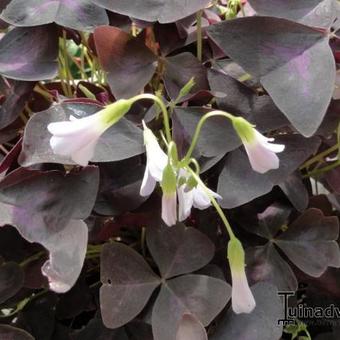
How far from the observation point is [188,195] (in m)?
0.44

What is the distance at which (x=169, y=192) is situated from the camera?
41cm

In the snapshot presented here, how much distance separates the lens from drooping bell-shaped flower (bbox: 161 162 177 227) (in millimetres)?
403

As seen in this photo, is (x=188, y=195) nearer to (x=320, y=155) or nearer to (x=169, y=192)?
(x=169, y=192)

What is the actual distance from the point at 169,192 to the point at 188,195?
1.3 inches

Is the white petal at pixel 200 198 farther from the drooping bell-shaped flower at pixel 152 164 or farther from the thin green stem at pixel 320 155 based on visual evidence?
the thin green stem at pixel 320 155

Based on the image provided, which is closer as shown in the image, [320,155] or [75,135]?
[75,135]

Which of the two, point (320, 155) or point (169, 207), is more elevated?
point (169, 207)

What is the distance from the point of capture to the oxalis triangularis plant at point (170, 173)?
45 cm

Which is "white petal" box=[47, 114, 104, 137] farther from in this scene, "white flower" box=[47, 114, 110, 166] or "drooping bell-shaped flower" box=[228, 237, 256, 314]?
"drooping bell-shaped flower" box=[228, 237, 256, 314]

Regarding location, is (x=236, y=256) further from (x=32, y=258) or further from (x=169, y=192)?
(x=32, y=258)

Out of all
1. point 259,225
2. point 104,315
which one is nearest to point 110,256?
point 104,315

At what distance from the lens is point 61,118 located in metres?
0.48

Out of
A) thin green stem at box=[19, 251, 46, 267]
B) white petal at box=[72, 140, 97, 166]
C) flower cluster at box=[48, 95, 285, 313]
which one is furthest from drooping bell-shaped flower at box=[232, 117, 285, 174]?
thin green stem at box=[19, 251, 46, 267]

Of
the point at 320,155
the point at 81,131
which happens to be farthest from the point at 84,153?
the point at 320,155
